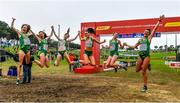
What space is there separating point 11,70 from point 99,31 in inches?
435

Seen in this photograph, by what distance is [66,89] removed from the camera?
13.6 m

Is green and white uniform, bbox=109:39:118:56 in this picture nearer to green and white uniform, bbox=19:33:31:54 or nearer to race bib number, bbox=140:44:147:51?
race bib number, bbox=140:44:147:51

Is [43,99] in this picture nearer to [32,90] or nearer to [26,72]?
[32,90]

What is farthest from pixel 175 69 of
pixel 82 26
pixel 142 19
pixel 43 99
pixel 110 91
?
pixel 43 99

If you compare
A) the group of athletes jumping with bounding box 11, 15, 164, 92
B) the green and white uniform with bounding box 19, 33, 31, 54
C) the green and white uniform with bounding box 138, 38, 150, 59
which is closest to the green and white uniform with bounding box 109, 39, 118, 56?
the group of athletes jumping with bounding box 11, 15, 164, 92

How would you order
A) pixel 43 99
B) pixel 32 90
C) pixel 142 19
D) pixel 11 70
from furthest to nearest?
1. pixel 142 19
2. pixel 11 70
3. pixel 32 90
4. pixel 43 99

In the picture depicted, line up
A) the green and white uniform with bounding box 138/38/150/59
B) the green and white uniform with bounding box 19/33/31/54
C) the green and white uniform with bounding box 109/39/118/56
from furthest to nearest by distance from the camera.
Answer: the green and white uniform with bounding box 109/39/118/56
the green and white uniform with bounding box 19/33/31/54
the green and white uniform with bounding box 138/38/150/59

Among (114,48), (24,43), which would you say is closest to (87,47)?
(114,48)

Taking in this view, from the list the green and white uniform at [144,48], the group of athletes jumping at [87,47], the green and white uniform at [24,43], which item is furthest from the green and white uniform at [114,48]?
the green and white uniform at [24,43]

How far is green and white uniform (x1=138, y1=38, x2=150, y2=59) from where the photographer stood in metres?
13.8

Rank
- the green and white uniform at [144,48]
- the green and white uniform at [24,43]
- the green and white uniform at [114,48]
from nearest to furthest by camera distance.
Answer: the green and white uniform at [144,48], the green and white uniform at [24,43], the green and white uniform at [114,48]

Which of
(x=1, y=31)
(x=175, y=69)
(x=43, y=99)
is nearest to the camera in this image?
(x=43, y=99)

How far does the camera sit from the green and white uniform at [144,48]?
45.1 feet

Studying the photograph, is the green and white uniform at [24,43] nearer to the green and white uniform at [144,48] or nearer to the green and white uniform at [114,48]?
the green and white uniform at [114,48]
